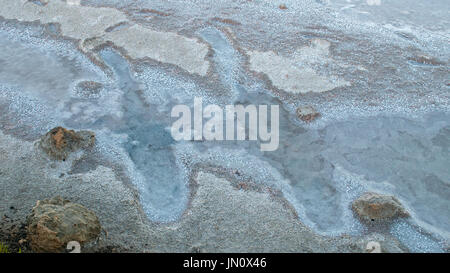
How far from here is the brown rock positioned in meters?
17.0

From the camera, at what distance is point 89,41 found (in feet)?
73.8

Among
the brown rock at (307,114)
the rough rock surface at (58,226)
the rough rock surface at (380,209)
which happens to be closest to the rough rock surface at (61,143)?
the rough rock surface at (58,226)

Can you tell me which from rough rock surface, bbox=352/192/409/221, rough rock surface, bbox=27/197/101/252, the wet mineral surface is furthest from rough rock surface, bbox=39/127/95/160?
rough rock surface, bbox=352/192/409/221

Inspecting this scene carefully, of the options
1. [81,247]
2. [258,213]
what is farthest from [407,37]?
[81,247]

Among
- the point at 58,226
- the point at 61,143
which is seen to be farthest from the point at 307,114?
the point at 58,226

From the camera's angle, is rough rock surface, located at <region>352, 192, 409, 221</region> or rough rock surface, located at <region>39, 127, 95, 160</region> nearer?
rough rock surface, located at <region>352, 192, 409, 221</region>

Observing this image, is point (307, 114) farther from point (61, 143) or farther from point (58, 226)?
point (58, 226)

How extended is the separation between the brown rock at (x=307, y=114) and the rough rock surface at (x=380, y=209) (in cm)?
548

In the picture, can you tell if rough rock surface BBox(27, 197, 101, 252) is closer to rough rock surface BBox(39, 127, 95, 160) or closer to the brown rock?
rough rock surface BBox(39, 127, 95, 160)

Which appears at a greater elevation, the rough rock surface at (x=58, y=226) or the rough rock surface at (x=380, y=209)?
the rough rock surface at (x=58, y=226)

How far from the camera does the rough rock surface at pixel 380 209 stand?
12.2 meters

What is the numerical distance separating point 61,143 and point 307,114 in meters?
10.8

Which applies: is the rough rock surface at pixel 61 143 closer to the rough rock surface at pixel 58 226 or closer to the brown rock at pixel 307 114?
the rough rock surface at pixel 58 226

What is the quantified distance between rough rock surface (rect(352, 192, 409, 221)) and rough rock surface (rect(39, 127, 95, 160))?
36.2ft
